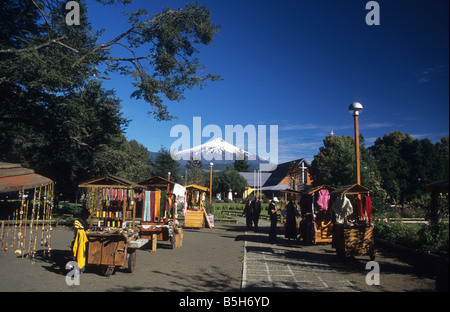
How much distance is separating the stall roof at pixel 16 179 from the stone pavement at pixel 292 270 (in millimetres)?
5643

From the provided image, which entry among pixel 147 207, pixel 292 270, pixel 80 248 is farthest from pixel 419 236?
pixel 147 207

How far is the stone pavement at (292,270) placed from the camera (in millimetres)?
6721

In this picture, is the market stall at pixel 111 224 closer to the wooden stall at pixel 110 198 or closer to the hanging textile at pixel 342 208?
the wooden stall at pixel 110 198

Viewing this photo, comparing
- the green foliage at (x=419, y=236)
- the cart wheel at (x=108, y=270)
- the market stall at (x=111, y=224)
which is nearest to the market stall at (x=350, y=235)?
the green foliage at (x=419, y=236)

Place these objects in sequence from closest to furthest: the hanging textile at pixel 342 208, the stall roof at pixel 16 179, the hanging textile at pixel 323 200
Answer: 1. the stall roof at pixel 16 179
2. the hanging textile at pixel 342 208
3. the hanging textile at pixel 323 200

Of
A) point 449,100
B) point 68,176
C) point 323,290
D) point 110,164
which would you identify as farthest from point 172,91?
point 449,100

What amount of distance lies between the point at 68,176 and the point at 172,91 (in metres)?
10.6

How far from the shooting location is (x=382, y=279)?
24.2ft

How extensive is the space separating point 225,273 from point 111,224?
5.32 m

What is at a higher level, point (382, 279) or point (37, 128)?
point (37, 128)

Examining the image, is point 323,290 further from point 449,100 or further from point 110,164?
point 110,164

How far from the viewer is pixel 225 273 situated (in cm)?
815

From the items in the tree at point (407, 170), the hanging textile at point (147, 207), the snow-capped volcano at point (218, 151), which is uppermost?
the snow-capped volcano at point (218, 151)

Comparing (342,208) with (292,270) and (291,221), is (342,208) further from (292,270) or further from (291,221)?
(291,221)
